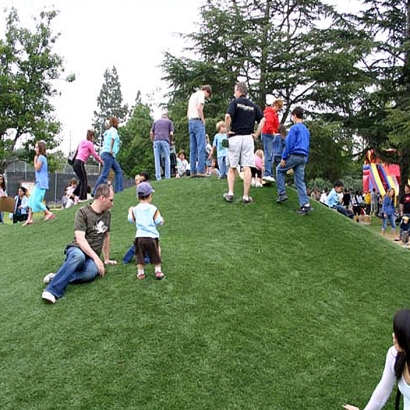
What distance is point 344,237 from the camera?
8.80 m

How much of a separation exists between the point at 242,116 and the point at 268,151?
6.36ft

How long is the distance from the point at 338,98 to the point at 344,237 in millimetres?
18578

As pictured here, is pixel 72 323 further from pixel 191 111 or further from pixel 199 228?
pixel 191 111

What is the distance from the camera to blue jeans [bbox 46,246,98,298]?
5586mm

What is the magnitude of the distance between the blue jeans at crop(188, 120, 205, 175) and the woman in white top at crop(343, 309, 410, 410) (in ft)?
26.9

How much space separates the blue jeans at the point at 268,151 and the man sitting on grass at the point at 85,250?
5.00 meters

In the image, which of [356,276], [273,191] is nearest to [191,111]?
[273,191]

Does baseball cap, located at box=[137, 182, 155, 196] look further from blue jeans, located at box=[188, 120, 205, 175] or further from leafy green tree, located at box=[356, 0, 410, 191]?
leafy green tree, located at box=[356, 0, 410, 191]

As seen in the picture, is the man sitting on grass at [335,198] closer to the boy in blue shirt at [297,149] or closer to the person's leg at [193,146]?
the person's leg at [193,146]

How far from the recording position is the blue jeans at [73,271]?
5586 mm

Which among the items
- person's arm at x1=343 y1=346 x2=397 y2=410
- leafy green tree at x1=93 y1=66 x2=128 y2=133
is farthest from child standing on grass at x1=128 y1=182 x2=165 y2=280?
leafy green tree at x1=93 y1=66 x2=128 y2=133

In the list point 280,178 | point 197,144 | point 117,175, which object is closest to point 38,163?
point 117,175

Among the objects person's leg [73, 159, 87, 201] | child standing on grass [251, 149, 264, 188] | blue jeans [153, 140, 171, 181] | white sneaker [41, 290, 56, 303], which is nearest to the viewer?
white sneaker [41, 290, 56, 303]

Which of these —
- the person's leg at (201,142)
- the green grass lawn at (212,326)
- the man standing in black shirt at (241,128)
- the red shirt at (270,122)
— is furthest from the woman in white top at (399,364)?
the person's leg at (201,142)
